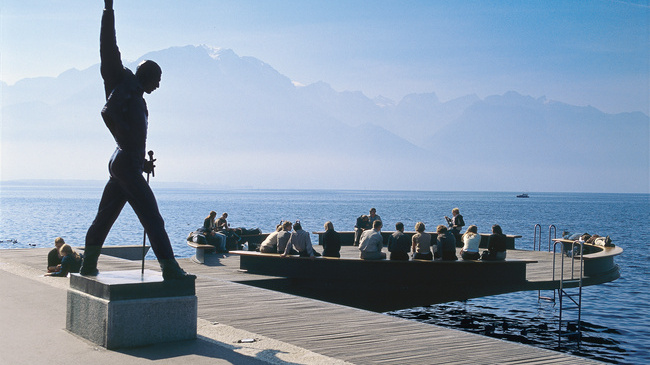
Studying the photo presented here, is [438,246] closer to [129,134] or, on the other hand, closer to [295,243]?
[295,243]

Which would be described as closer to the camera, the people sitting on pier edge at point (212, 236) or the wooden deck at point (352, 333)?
the wooden deck at point (352, 333)

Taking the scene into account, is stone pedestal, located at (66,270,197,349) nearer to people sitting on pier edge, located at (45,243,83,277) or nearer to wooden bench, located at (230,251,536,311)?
people sitting on pier edge, located at (45,243,83,277)

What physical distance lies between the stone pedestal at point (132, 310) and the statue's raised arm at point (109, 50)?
2437mm

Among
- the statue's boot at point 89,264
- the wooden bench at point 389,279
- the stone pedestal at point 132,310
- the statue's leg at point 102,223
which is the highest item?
the statue's leg at point 102,223

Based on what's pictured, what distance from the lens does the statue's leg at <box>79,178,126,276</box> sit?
28.0 feet

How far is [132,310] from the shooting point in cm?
777

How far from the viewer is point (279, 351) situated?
25.9 ft

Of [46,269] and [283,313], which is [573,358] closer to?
[283,313]

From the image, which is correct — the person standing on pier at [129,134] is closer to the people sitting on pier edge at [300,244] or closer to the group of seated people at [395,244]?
the group of seated people at [395,244]

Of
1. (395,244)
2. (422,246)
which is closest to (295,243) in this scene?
(395,244)

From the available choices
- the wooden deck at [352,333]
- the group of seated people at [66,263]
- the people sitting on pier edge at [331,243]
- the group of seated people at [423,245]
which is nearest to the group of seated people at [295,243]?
the people sitting on pier edge at [331,243]

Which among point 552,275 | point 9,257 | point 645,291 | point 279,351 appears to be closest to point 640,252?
point 645,291

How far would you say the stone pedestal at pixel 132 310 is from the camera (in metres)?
7.70

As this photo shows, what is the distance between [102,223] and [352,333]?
11.5 ft
